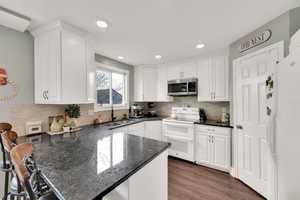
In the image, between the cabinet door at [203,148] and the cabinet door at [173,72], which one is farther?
the cabinet door at [173,72]

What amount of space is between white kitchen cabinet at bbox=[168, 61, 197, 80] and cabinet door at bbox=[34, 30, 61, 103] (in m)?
2.53

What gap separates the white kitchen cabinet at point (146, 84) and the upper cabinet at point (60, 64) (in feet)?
6.30

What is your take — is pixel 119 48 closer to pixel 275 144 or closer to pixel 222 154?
pixel 275 144

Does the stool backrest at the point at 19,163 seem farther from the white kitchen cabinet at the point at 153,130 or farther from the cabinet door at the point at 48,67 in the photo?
the white kitchen cabinet at the point at 153,130

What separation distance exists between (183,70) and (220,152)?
2008mm

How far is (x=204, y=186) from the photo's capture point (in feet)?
6.84

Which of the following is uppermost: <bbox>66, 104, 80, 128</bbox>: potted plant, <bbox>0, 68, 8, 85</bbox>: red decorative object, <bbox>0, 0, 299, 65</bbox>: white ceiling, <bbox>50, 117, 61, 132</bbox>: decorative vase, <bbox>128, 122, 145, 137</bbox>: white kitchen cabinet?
<bbox>0, 0, 299, 65</bbox>: white ceiling

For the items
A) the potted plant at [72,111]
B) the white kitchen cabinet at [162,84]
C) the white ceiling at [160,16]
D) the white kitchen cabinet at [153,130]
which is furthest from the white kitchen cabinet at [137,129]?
the white ceiling at [160,16]

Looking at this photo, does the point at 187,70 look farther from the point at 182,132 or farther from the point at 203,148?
the point at 203,148

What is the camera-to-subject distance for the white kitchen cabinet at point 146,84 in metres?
3.72

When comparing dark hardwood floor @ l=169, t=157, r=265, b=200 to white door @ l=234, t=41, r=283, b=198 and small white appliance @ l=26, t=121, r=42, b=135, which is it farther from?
small white appliance @ l=26, t=121, r=42, b=135

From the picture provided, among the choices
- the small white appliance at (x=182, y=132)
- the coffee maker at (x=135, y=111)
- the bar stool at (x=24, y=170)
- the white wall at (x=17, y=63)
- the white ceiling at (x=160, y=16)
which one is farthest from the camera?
the coffee maker at (x=135, y=111)

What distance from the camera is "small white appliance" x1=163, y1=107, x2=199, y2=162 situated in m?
2.85

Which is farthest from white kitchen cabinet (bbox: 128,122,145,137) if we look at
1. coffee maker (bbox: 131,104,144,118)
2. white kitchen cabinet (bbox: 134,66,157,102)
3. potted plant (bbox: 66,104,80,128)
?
potted plant (bbox: 66,104,80,128)
